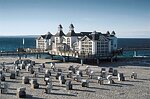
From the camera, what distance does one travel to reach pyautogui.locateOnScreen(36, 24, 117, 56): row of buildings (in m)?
69.4

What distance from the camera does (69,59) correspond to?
264 ft

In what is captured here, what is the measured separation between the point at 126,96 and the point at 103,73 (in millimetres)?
13727

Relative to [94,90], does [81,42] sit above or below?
above

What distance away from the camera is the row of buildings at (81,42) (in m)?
69.4

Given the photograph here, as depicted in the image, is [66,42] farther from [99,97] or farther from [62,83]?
[99,97]

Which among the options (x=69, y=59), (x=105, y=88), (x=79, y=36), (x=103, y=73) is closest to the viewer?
(x=105, y=88)

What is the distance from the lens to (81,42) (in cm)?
7138

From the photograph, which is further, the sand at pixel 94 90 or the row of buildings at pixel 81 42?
the row of buildings at pixel 81 42

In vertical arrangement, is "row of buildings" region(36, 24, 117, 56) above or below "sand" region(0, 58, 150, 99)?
above

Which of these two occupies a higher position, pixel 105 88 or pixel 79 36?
pixel 79 36

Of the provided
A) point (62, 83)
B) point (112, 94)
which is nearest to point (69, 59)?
point (62, 83)

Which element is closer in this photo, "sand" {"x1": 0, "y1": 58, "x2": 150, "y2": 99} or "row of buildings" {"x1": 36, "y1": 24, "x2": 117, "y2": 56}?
"sand" {"x1": 0, "y1": 58, "x2": 150, "y2": 99}

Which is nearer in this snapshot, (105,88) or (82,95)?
(82,95)

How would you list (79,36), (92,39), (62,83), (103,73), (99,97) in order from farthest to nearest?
(79,36) → (92,39) → (103,73) → (62,83) → (99,97)
